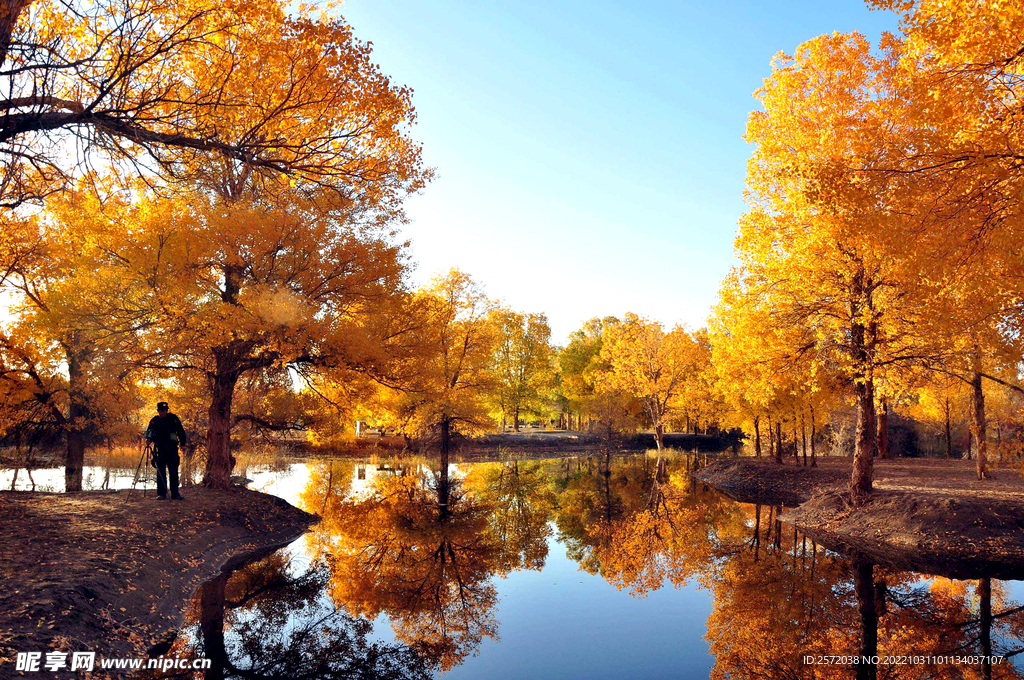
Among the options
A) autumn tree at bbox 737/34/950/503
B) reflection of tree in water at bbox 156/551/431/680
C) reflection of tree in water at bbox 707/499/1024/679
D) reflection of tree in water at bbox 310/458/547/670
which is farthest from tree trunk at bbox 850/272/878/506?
reflection of tree in water at bbox 156/551/431/680

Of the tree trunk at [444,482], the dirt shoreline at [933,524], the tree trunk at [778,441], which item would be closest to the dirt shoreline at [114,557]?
the tree trunk at [444,482]

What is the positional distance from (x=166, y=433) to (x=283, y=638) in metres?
7.33

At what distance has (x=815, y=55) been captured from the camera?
13961mm

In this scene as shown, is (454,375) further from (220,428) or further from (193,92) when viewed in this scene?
(193,92)

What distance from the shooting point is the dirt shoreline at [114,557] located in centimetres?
635

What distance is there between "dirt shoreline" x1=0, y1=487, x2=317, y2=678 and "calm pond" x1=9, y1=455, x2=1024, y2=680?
590 mm

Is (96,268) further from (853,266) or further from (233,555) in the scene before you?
(853,266)

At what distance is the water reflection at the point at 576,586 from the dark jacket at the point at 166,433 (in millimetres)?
3660

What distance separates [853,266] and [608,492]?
12554 mm

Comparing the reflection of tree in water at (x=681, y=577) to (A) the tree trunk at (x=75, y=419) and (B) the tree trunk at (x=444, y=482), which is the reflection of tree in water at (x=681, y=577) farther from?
(A) the tree trunk at (x=75, y=419)

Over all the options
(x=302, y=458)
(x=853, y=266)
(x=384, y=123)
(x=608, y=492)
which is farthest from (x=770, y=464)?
(x=302, y=458)

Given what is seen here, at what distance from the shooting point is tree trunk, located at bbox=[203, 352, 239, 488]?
14.9 metres

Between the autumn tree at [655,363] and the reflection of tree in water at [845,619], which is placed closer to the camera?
the reflection of tree in water at [845,619]

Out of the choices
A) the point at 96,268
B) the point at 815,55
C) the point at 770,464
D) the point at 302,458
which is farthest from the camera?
the point at 302,458
